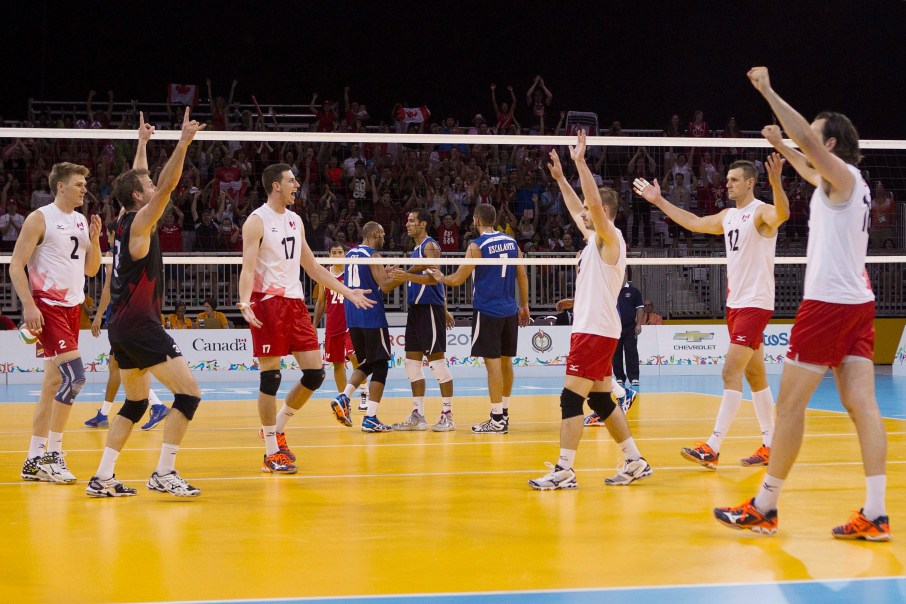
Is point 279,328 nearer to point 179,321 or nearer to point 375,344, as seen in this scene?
point 375,344

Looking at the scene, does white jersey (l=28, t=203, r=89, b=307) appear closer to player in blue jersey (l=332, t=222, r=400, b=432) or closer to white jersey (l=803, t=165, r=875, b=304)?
player in blue jersey (l=332, t=222, r=400, b=432)

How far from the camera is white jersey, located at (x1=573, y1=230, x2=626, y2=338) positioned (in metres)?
6.36

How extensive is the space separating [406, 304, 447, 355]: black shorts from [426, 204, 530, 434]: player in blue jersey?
40 centimetres

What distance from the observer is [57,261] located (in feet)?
23.2

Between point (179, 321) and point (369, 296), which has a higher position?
point (369, 296)

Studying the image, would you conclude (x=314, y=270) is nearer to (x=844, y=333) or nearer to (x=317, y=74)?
(x=844, y=333)

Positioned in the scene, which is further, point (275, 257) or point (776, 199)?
point (275, 257)

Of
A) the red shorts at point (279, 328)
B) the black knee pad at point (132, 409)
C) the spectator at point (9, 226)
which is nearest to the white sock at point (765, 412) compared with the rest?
the red shorts at point (279, 328)

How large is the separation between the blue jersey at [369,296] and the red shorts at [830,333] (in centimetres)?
546

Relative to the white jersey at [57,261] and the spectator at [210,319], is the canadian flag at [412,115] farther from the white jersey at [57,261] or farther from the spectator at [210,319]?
the white jersey at [57,261]

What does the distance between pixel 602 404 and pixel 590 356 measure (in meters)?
0.48

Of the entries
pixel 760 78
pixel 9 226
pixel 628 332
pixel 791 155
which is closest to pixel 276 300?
pixel 791 155

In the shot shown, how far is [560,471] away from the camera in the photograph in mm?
6395

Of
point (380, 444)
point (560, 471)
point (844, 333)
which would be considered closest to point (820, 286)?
point (844, 333)
